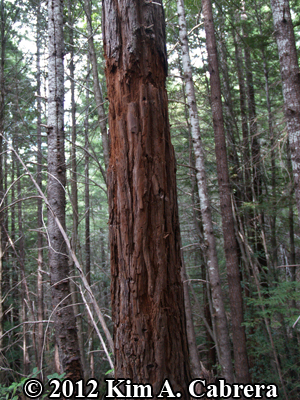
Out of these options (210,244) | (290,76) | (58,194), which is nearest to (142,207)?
(58,194)

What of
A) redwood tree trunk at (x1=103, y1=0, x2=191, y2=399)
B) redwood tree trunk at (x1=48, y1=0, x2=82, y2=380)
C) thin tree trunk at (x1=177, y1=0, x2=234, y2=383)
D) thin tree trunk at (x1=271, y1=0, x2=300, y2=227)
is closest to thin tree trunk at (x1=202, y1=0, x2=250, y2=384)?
thin tree trunk at (x1=177, y1=0, x2=234, y2=383)

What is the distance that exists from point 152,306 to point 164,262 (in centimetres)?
24

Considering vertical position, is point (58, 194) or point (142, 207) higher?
point (58, 194)

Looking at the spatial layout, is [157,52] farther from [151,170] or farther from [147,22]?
[151,170]

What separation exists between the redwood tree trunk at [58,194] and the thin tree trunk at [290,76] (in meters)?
3.70

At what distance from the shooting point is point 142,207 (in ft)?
5.44

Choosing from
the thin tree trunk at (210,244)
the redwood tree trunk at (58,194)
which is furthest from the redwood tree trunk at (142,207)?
the thin tree trunk at (210,244)

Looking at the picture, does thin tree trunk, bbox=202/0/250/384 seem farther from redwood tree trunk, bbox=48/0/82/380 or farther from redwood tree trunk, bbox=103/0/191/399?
redwood tree trunk, bbox=103/0/191/399

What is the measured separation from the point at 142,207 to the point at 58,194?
2.51 metres

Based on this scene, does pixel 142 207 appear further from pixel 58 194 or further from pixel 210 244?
→ pixel 210 244

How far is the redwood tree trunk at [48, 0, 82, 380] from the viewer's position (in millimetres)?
3623

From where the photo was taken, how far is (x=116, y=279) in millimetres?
1687

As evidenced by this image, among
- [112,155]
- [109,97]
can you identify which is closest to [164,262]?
[112,155]

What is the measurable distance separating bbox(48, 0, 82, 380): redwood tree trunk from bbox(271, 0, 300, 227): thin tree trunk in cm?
370
